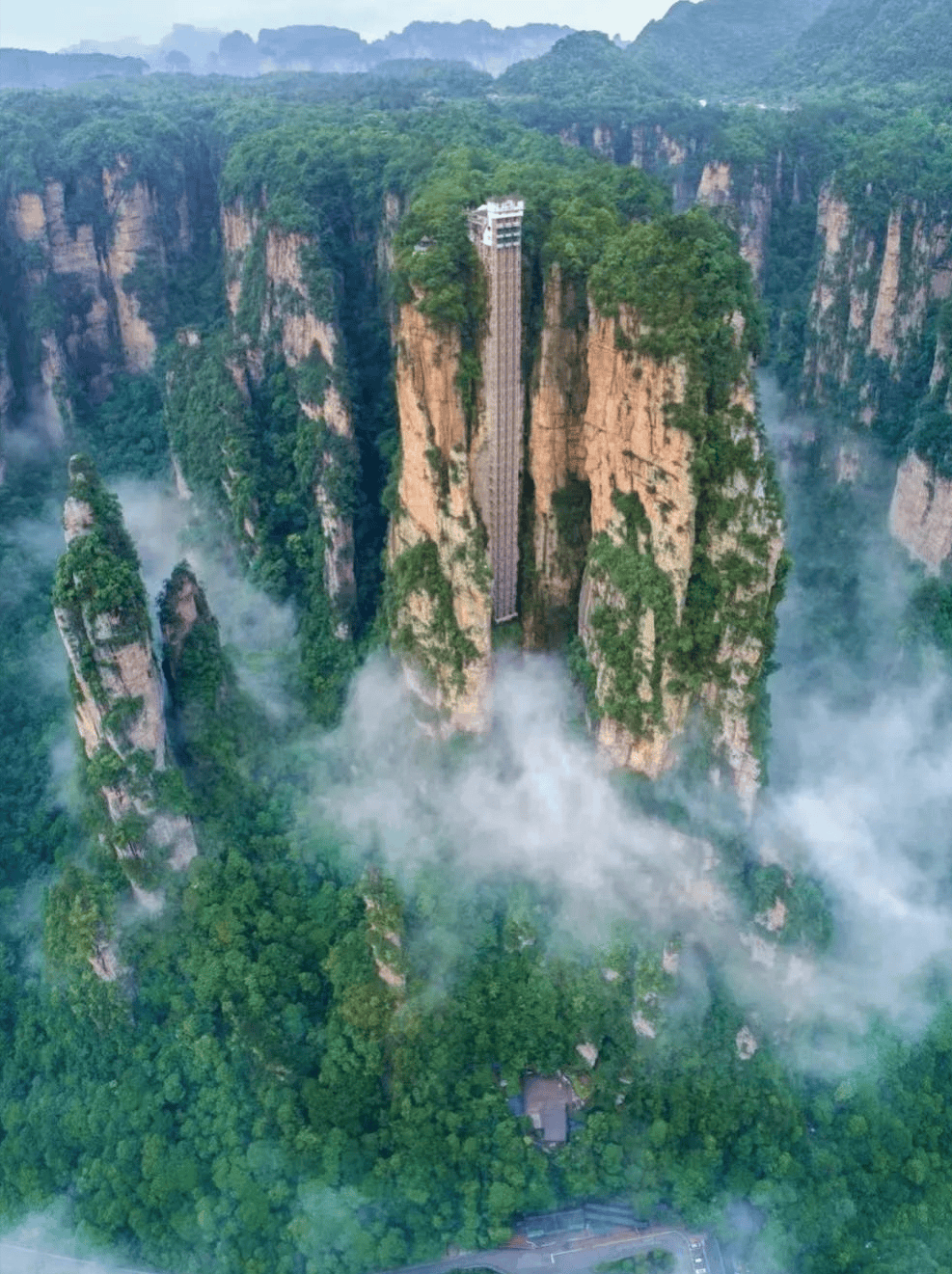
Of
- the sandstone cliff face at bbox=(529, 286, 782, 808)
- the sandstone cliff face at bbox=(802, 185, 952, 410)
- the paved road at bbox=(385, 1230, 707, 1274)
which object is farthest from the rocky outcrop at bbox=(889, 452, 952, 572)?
the paved road at bbox=(385, 1230, 707, 1274)

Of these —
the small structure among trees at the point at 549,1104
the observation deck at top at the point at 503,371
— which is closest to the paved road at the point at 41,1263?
the small structure among trees at the point at 549,1104

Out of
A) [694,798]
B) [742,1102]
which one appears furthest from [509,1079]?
[694,798]

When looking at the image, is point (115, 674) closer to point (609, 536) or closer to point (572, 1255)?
point (609, 536)

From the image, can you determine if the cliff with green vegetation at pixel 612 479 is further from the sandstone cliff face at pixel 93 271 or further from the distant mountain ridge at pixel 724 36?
the distant mountain ridge at pixel 724 36

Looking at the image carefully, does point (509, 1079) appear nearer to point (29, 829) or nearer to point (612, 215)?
point (29, 829)

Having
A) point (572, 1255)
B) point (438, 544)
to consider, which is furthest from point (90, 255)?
point (572, 1255)

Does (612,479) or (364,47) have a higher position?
(364,47)
